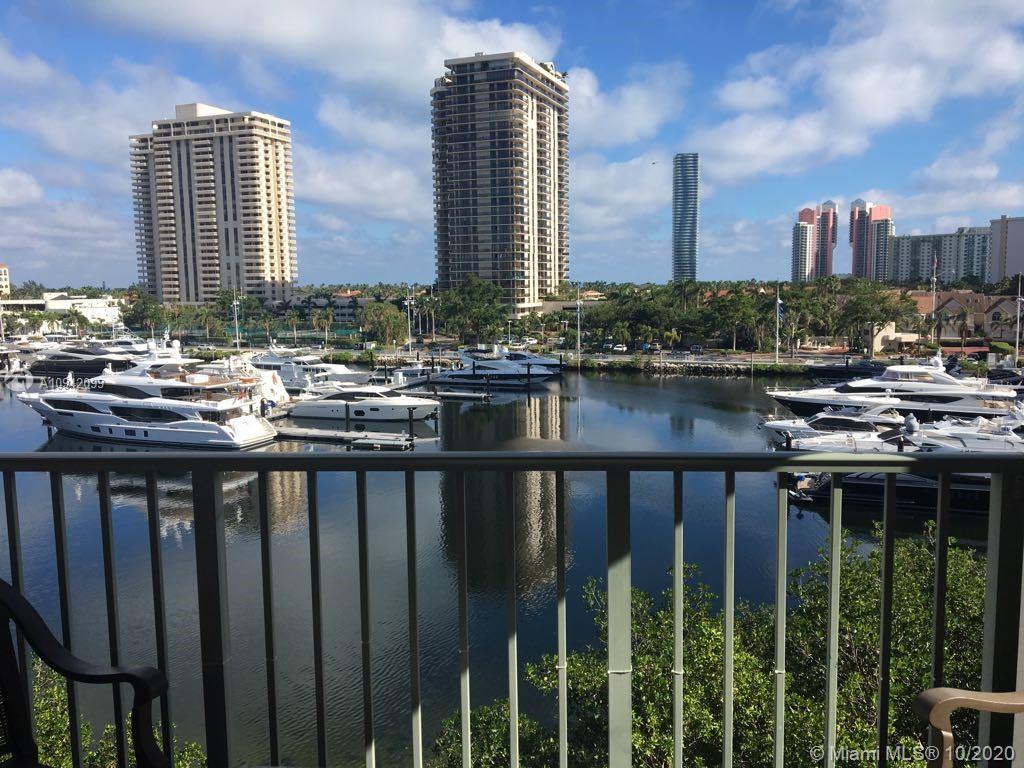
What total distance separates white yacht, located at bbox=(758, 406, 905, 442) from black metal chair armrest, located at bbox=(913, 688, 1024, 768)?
65.7ft

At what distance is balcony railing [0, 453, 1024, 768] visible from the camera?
159 centimetres

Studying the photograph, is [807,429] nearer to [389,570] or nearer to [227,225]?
[389,570]

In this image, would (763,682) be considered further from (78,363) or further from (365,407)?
(78,363)

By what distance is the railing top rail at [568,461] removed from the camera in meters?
1.56

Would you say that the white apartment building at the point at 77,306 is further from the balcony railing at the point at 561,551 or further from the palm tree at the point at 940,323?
the balcony railing at the point at 561,551

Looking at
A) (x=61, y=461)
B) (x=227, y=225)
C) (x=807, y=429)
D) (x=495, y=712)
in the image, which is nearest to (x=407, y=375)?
(x=807, y=429)

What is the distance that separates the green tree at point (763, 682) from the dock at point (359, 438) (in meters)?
17.7

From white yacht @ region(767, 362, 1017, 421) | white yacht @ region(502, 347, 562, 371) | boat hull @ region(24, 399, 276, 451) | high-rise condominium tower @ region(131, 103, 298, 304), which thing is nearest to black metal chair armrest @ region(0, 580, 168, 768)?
boat hull @ region(24, 399, 276, 451)

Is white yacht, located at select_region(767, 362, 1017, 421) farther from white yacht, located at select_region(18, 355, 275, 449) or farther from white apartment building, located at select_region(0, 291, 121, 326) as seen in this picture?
white apartment building, located at select_region(0, 291, 121, 326)


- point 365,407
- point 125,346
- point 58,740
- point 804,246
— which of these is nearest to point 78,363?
point 125,346

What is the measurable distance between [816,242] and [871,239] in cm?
1548

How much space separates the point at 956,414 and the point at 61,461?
2590cm

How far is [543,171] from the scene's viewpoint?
70062 millimetres

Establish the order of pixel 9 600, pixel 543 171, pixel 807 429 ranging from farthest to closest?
pixel 543 171, pixel 807 429, pixel 9 600
